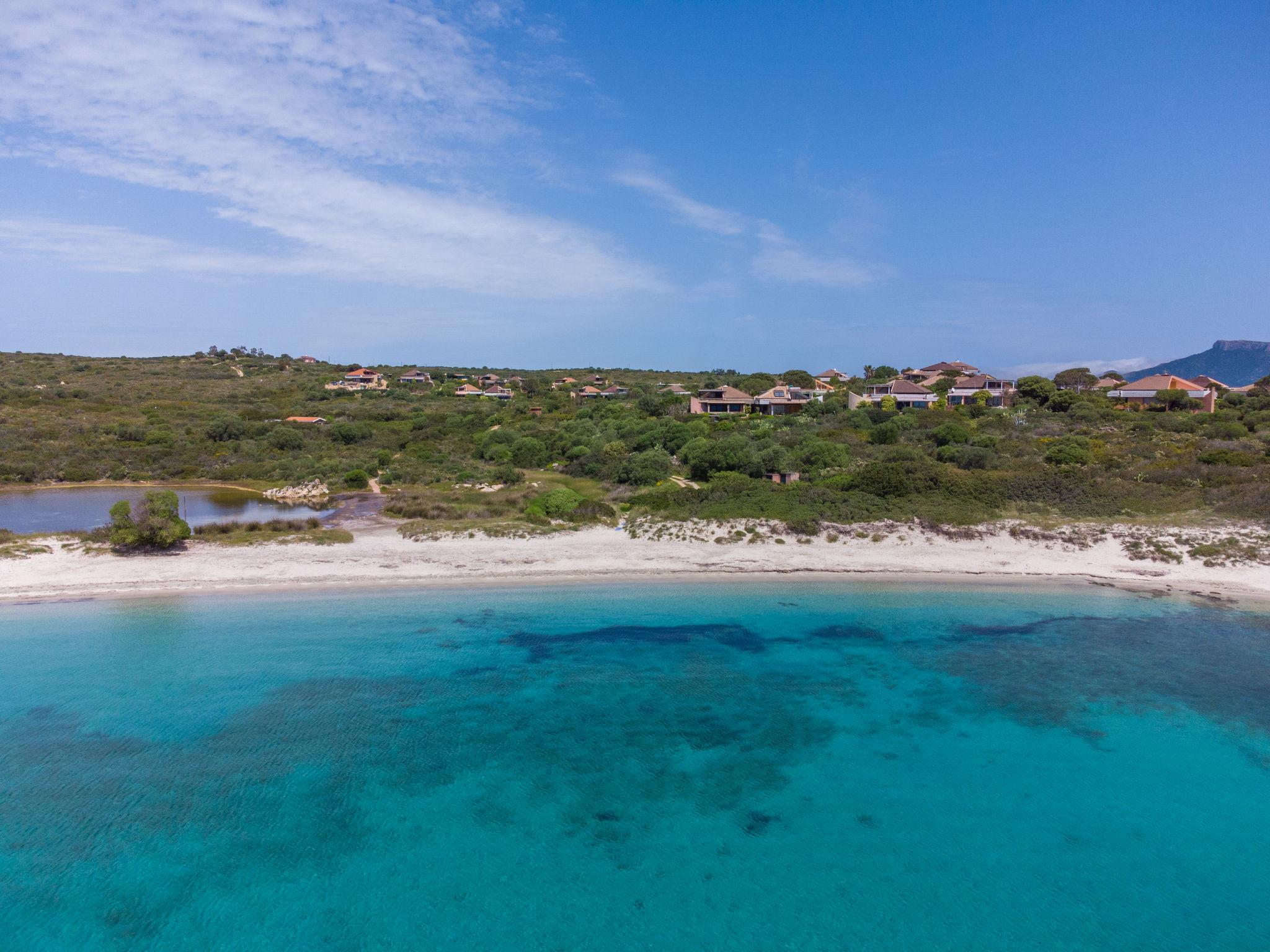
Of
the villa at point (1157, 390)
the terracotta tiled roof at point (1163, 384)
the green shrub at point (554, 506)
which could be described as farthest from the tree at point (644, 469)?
the terracotta tiled roof at point (1163, 384)

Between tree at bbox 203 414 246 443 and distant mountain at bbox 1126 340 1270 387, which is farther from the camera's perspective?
distant mountain at bbox 1126 340 1270 387

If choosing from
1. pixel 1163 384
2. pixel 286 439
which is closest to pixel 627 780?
pixel 286 439

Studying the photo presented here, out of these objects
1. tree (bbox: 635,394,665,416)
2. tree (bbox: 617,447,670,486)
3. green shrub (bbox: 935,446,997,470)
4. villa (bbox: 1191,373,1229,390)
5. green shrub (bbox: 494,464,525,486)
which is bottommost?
green shrub (bbox: 494,464,525,486)

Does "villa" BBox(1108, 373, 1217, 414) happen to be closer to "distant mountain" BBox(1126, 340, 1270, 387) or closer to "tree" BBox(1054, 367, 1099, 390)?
"tree" BBox(1054, 367, 1099, 390)

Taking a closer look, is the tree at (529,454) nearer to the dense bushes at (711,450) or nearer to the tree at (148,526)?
the dense bushes at (711,450)

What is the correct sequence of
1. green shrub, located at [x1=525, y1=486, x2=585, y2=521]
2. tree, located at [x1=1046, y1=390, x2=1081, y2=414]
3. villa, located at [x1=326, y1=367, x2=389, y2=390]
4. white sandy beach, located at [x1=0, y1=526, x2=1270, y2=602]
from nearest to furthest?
white sandy beach, located at [x1=0, y1=526, x2=1270, y2=602] → green shrub, located at [x1=525, y1=486, x2=585, y2=521] → tree, located at [x1=1046, y1=390, x2=1081, y2=414] → villa, located at [x1=326, y1=367, x2=389, y2=390]

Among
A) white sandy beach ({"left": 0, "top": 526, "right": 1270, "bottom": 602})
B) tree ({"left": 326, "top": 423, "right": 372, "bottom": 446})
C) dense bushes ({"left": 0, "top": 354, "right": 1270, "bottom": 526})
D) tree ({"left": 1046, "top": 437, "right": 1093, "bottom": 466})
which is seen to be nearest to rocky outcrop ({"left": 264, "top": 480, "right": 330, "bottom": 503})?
dense bushes ({"left": 0, "top": 354, "right": 1270, "bottom": 526})
